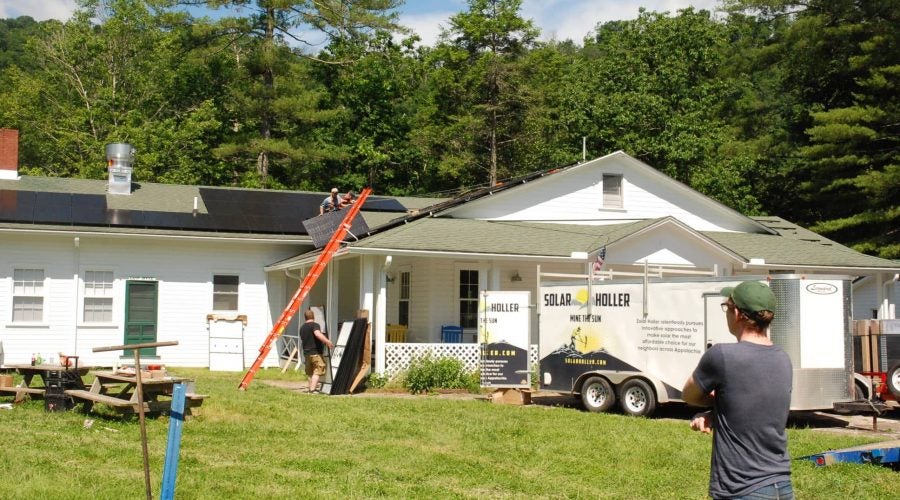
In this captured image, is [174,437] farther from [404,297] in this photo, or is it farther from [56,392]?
[404,297]

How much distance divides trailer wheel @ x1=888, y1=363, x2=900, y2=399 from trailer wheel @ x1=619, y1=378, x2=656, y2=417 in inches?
166

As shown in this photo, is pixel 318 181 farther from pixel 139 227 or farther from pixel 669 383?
pixel 669 383

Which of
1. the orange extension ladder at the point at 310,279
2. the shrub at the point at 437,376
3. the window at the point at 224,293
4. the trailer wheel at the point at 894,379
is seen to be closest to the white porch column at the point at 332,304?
the orange extension ladder at the point at 310,279

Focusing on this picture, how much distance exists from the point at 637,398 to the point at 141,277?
14.3 metres

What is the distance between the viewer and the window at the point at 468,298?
79.8 feet

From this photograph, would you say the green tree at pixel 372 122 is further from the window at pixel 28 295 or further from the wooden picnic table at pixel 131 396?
the wooden picnic table at pixel 131 396

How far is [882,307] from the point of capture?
2512cm

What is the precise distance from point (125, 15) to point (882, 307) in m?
37.5

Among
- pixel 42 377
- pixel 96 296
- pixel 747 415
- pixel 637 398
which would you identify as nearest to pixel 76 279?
pixel 96 296

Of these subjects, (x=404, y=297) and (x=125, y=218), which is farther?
(x=404, y=297)

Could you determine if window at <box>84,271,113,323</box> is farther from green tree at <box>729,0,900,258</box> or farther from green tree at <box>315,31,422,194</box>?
green tree at <box>729,0,900,258</box>

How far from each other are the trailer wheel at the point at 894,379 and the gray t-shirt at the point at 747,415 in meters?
12.6

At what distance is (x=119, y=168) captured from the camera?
92.8ft

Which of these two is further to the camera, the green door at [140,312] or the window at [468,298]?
the green door at [140,312]
